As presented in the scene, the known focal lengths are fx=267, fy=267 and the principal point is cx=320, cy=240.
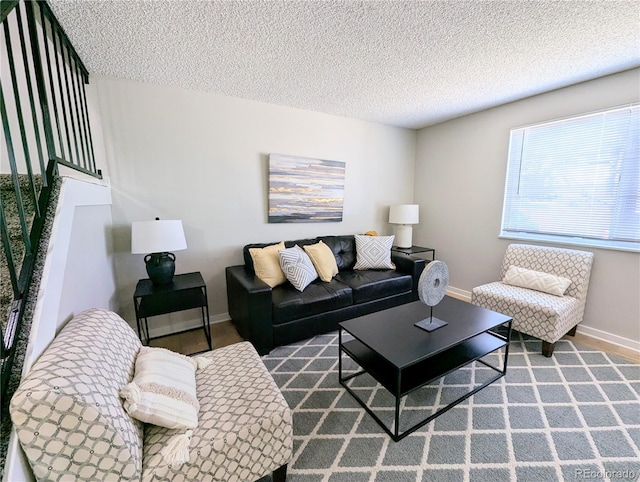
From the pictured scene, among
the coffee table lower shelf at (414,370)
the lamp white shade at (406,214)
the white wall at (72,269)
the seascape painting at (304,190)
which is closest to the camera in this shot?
the white wall at (72,269)

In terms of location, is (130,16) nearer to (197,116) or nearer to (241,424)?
(197,116)

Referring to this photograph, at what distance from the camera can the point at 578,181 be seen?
103 inches

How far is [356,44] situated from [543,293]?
8.99 feet

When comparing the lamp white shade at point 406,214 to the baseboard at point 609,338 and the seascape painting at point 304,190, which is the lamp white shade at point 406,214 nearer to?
the seascape painting at point 304,190

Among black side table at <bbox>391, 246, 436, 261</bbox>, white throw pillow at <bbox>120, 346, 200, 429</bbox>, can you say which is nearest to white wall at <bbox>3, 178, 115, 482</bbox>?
white throw pillow at <bbox>120, 346, 200, 429</bbox>

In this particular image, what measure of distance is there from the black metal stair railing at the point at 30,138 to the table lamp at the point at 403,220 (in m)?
3.33

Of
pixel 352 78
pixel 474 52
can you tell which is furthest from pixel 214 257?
pixel 474 52

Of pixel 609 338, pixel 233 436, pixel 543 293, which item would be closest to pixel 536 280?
pixel 543 293

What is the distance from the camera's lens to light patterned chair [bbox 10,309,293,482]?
0.80m

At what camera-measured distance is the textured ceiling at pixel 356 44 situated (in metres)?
1.54

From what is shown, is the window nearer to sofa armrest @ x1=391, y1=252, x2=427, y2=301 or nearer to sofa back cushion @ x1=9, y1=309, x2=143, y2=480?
sofa armrest @ x1=391, y1=252, x2=427, y2=301

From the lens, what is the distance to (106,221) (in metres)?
2.28

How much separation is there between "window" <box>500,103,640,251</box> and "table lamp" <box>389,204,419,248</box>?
1.05 metres

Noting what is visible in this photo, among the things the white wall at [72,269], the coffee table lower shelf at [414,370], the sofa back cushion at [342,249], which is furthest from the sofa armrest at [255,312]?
the sofa back cushion at [342,249]
